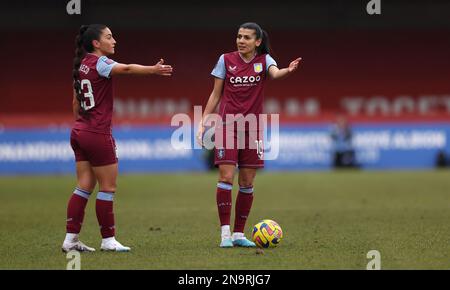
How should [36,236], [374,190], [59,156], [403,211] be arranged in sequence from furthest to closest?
1. [59,156]
2. [374,190]
3. [403,211]
4. [36,236]

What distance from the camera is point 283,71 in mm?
8453

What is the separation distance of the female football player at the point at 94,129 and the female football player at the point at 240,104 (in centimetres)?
102

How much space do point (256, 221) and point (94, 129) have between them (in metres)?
3.82

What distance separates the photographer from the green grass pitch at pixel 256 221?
25.3 ft

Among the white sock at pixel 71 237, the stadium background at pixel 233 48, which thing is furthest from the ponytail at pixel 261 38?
the stadium background at pixel 233 48

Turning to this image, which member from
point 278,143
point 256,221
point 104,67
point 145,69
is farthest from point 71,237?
point 278,143

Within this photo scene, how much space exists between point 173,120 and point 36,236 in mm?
15220

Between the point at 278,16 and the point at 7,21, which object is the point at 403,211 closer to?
the point at 278,16

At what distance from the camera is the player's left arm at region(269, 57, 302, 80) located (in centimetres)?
832

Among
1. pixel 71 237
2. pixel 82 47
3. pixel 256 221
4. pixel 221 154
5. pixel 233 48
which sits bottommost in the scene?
pixel 256 221

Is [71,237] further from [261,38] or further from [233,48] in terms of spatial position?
[233,48]

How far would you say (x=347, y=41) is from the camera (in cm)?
3394

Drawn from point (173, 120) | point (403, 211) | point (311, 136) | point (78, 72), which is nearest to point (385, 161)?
point (311, 136)

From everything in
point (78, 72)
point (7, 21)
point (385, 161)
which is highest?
point (7, 21)
